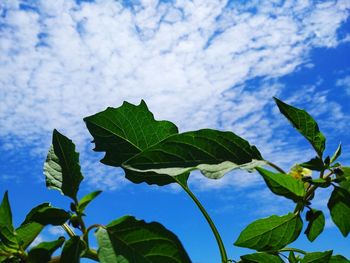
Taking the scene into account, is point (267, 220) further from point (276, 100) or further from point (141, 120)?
point (141, 120)

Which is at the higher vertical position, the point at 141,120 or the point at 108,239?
the point at 141,120

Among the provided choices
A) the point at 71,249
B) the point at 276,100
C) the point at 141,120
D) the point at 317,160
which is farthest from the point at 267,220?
the point at 71,249

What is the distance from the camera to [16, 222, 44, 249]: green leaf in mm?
1371

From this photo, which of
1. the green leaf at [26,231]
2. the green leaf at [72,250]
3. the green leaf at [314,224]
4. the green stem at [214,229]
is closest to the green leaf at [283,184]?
the green leaf at [314,224]

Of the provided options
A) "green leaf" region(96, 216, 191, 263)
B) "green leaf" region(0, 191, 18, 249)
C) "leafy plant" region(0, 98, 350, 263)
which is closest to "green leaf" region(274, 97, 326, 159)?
"leafy plant" region(0, 98, 350, 263)

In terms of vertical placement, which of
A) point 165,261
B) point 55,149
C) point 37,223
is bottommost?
point 165,261

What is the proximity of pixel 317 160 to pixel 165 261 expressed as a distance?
0.55 metres

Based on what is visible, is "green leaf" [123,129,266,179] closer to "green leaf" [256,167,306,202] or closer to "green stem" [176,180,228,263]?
"green leaf" [256,167,306,202]

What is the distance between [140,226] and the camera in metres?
1.21

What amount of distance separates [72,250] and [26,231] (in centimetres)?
24

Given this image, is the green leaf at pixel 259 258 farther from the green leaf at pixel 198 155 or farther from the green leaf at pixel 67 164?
the green leaf at pixel 67 164

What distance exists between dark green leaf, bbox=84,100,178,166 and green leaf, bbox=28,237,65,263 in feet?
0.87

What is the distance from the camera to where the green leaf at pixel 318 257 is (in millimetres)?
1531

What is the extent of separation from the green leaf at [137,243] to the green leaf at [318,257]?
0.58 meters
